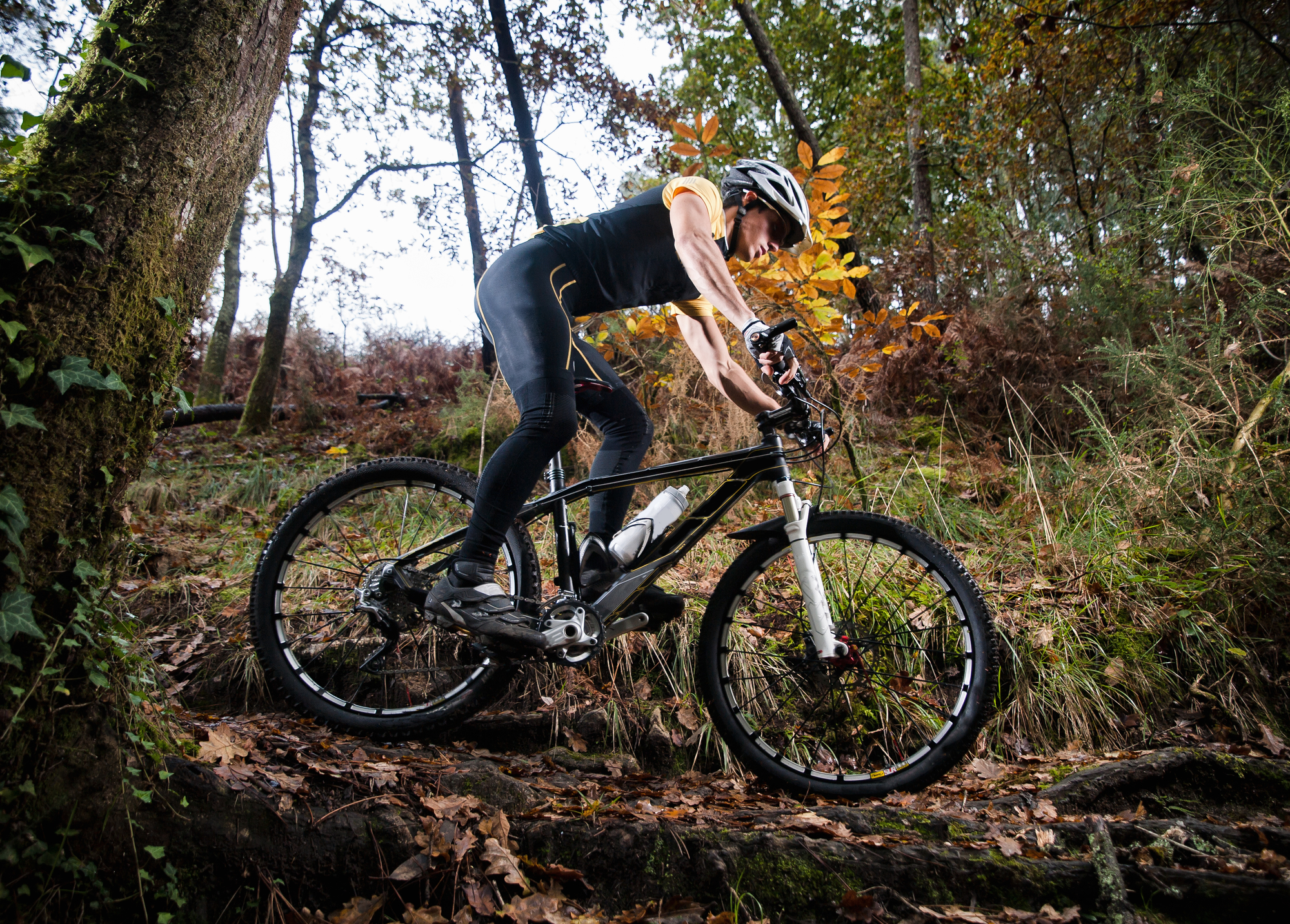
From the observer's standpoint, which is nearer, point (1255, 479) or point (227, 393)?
point (1255, 479)

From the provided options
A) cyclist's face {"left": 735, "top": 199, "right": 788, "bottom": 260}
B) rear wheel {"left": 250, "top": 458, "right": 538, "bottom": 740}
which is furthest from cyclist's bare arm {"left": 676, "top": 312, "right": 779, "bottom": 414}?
rear wheel {"left": 250, "top": 458, "right": 538, "bottom": 740}

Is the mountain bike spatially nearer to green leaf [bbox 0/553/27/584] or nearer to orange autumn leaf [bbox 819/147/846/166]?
green leaf [bbox 0/553/27/584]

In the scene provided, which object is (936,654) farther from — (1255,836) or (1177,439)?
(1177,439)

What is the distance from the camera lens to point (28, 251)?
4.32 feet

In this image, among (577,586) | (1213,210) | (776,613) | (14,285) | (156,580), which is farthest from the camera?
(1213,210)

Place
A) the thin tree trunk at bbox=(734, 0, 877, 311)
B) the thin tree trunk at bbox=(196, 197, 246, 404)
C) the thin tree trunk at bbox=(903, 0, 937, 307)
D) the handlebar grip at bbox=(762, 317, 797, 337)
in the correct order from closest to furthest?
the handlebar grip at bbox=(762, 317, 797, 337) < the thin tree trunk at bbox=(734, 0, 877, 311) < the thin tree trunk at bbox=(903, 0, 937, 307) < the thin tree trunk at bbox=(196, 197, 246, 404)

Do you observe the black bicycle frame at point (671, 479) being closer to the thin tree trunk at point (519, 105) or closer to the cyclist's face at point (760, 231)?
the cyclist's face at point (760, 231)

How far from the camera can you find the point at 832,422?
203 inches

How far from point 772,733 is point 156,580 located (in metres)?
3.30

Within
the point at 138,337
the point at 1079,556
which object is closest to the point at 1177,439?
the point at 1079,556

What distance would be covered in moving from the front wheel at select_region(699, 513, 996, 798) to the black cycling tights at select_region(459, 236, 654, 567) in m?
0.71

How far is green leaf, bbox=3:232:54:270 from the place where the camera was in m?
1.30

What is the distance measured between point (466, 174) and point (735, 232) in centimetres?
794

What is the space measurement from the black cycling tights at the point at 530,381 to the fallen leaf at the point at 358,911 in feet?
3.33
